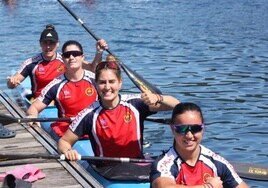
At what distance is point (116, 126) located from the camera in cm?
723

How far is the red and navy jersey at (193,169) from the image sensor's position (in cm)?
557

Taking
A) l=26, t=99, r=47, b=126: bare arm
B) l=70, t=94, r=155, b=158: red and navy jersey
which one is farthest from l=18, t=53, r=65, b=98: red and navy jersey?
l=70, t=94, r=155, b=158: red and navy jersey

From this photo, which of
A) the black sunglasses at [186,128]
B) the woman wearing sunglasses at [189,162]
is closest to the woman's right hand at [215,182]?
the woman wearing sunglasses at [189,162]

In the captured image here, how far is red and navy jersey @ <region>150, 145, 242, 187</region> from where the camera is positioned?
5.57 metres

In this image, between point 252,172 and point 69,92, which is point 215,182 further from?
point 69,92

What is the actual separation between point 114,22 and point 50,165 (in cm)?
1907

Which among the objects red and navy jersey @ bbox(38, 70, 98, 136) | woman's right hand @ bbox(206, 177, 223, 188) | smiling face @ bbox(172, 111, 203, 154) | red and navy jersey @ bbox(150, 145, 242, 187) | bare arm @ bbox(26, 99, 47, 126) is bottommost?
woman's right hand @ bbox(206, 177, 223, 188)

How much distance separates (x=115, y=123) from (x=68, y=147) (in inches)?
22.9

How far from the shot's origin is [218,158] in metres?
5.74

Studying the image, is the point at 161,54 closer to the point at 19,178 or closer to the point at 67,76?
the point at 67,76

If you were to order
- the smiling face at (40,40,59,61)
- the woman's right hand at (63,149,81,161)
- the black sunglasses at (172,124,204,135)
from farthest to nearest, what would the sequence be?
the smiling face at (40,40,59,61)
the woman's right hand at (63,149,81,161)
the black sunglasses at (172,124,204,135)

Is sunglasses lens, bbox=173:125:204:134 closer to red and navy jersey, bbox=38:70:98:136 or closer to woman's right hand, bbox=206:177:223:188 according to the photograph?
woman's right hand, bbox=206:177:223:188

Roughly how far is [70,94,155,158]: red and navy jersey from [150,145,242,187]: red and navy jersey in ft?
5.37

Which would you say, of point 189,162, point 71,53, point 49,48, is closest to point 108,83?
point 189,162
